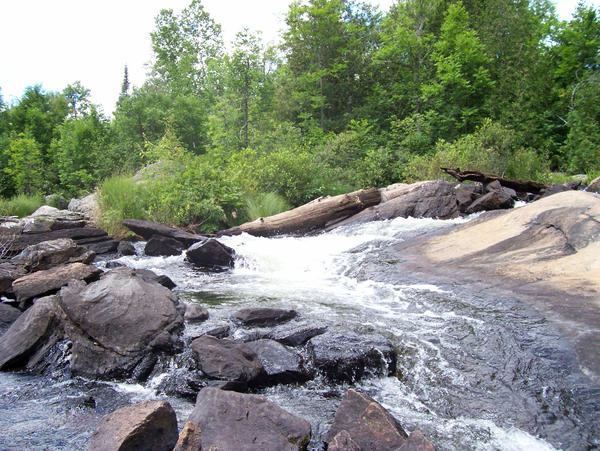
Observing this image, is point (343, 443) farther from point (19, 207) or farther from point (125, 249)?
point (19, 207)

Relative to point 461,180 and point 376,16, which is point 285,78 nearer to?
point 376,16

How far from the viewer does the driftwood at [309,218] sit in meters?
11.0

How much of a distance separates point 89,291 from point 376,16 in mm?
28364

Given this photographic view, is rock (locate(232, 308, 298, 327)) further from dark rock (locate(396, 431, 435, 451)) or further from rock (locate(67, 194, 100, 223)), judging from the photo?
rock (locate(67, 194, 100, 223))

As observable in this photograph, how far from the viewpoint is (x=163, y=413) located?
244 cm

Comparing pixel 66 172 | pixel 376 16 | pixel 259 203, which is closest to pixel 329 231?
pixel 259 203

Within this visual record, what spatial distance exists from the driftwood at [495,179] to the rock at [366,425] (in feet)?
33.3

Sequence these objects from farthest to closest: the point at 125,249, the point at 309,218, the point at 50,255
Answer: the point at 309,218, the point at 125,249, the point at 50,255

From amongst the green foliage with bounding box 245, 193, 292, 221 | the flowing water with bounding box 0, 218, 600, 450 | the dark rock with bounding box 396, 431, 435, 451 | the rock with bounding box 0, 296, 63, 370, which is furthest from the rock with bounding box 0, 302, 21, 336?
the green foliage with bounding box 245, 193, 292, 221

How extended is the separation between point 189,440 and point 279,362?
149cm

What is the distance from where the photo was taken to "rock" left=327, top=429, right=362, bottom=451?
92.5 inches

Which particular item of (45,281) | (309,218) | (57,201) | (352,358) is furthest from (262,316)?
(57,201)

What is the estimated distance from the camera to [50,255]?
6.45m

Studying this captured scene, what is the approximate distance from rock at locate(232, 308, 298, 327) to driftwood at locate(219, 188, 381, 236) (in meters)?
6.21
